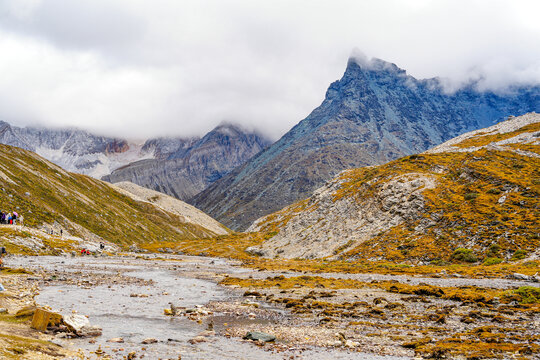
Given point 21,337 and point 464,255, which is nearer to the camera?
point 21,337

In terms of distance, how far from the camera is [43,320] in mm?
21641

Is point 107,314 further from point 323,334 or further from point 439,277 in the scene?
point 439,277

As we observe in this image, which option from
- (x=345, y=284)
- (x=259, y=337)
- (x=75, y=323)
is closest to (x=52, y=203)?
(x=345, y=284)

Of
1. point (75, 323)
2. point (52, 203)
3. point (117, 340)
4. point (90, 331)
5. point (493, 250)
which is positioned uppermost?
point (52, 203)

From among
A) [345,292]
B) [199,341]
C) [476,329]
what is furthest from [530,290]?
[199,341]

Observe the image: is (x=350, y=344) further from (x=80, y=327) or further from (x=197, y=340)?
(x=80, y=327)

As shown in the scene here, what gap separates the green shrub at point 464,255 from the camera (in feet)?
234

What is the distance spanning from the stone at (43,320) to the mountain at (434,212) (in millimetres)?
70592

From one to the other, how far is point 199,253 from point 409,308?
4983 inches

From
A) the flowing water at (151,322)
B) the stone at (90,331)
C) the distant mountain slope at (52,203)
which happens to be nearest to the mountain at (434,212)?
the flowing water at (151,322)

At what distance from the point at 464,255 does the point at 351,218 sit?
41.1 metres

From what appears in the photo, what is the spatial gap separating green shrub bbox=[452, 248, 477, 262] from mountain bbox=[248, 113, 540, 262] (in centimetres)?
18

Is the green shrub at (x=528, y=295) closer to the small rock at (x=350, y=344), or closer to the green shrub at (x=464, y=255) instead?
the small rock at (x=350, y=344)

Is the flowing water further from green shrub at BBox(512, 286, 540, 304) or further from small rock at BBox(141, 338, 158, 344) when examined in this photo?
green shrub at BBox(512, 286, 540, 304)
